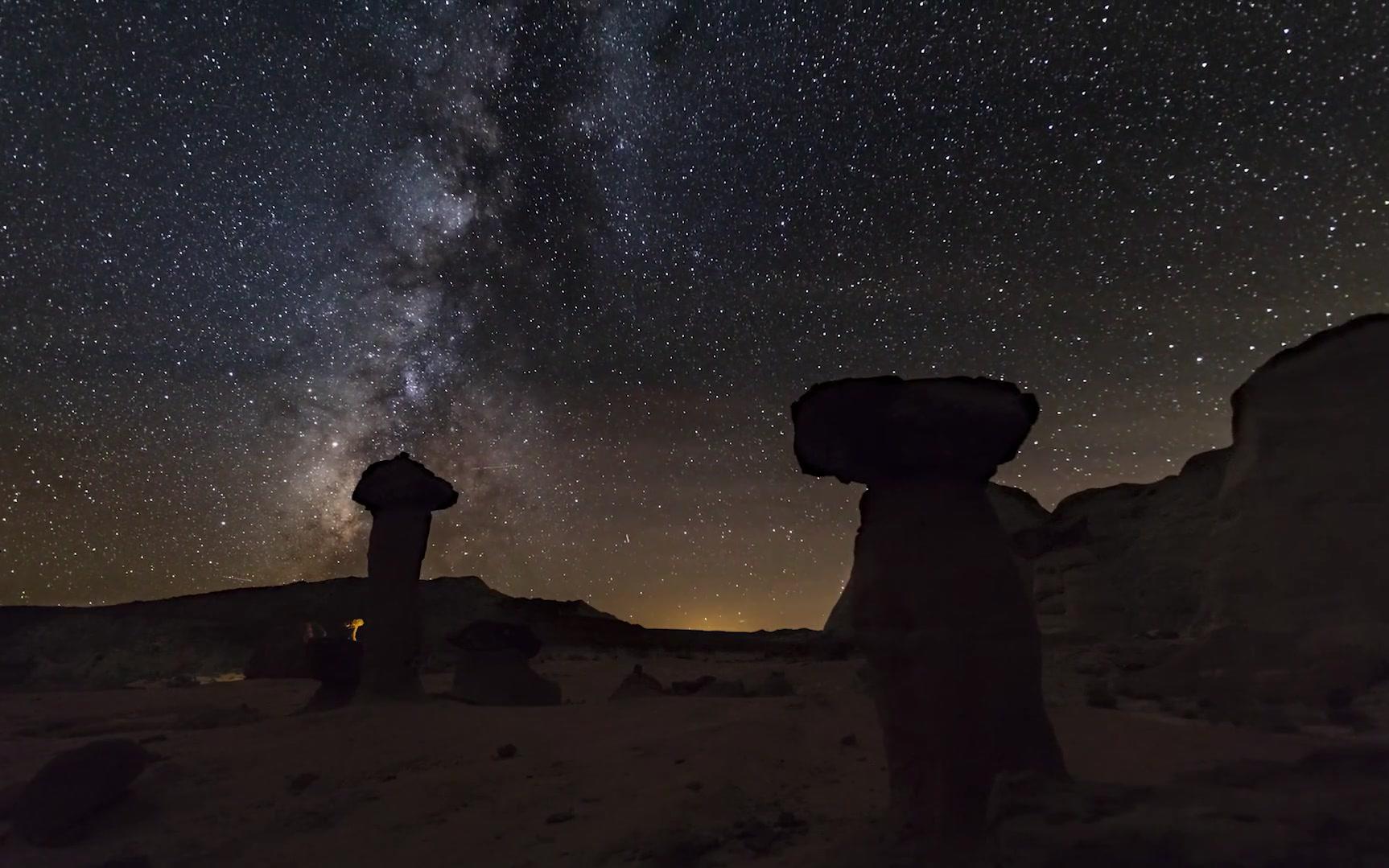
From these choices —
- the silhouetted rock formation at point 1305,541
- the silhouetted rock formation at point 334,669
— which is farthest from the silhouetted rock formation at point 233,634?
the silhouetted rock formation at point 1305,541

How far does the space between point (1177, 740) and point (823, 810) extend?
3.93m

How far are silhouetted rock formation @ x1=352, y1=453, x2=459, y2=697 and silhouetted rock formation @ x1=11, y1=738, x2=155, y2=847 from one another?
579 centimetres

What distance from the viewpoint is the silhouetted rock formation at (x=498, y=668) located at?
1512 cm

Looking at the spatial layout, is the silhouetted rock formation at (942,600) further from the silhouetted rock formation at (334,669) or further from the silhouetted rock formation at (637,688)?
the silhouetted rock formation at (334,669)

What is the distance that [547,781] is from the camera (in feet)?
27.6

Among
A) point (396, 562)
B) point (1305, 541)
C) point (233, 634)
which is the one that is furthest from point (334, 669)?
point (233, 634)

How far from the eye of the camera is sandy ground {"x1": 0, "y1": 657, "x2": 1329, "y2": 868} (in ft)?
21.2

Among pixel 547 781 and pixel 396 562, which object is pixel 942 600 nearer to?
pixel 547 781

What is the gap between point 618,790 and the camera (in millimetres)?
7785

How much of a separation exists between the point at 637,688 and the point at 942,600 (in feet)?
36.8

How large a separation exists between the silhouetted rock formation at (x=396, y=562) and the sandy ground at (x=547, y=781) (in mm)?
1654

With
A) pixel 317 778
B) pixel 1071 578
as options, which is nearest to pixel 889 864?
pixel 317 778

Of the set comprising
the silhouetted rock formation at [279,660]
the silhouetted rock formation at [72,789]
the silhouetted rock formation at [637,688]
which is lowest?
the silhouetted rock formation at [72,789]

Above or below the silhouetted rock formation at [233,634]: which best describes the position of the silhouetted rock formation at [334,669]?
below
